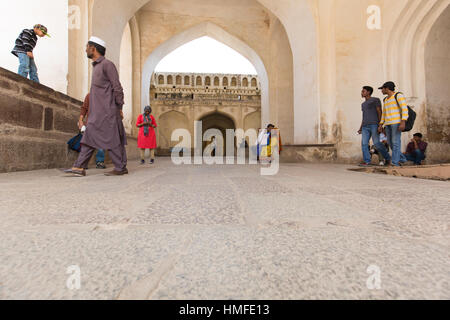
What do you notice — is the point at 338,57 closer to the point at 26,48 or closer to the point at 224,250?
the point at 26,48

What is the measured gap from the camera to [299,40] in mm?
6328

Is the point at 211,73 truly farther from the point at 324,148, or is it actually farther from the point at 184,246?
the point at 184,246

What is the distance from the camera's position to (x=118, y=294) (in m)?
0.44

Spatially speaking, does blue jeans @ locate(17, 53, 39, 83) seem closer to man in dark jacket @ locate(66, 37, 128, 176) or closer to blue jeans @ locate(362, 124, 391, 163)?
man in dark jacket @ locate(66, 37, 128, 176)

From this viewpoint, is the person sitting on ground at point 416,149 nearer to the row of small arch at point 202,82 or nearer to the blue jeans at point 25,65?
the blue jeans at point 25,65

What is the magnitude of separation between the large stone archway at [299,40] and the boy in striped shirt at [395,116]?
6.09ft

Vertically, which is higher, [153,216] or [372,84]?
[372,84]

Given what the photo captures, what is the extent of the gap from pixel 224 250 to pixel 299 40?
680cm

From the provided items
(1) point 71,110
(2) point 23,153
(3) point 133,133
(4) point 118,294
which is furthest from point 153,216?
(3) point 133,133

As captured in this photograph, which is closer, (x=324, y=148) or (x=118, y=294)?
(x=118, y=294)

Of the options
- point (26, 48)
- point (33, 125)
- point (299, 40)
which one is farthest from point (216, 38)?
point (33, 125)
